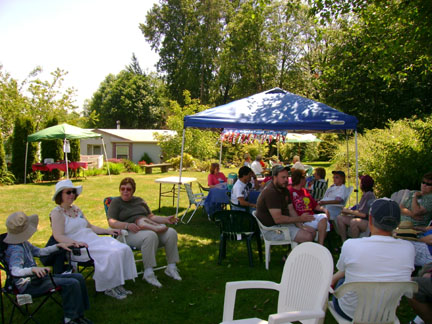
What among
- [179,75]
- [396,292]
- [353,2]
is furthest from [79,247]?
[179,75]

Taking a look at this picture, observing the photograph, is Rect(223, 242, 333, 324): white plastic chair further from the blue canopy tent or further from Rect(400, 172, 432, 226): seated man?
the blue canopy tent

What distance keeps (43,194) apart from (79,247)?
30.8 ft

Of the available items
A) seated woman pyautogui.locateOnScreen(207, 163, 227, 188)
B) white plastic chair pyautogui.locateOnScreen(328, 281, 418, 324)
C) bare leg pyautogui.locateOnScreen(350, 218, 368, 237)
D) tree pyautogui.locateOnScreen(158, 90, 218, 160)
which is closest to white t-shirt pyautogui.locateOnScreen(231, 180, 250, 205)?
bare leg pyautogui.locateOnScreen(350, 218, 368, 237)

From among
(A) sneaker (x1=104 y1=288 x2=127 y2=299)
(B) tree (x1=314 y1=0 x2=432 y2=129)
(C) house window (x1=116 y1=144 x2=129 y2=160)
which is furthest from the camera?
(C) house window (x1=116 y1=144 x2=129 y2=160)

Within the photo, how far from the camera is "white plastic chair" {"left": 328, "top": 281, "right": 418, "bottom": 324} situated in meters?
2.36

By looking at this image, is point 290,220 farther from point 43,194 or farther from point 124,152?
point 124,152

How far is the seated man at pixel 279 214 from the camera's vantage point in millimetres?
4840

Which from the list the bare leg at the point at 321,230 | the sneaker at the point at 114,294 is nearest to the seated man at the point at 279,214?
the bare leg at the point at 321,230

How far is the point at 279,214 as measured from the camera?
482 cm

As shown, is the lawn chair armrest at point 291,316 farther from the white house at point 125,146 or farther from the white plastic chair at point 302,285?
the white house at point 125,146

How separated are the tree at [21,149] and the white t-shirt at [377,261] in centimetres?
1616

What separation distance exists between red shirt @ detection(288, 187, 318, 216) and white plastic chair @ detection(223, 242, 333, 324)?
8.54ft

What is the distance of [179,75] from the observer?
36344mm

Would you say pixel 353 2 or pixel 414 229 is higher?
pixel 353 2
